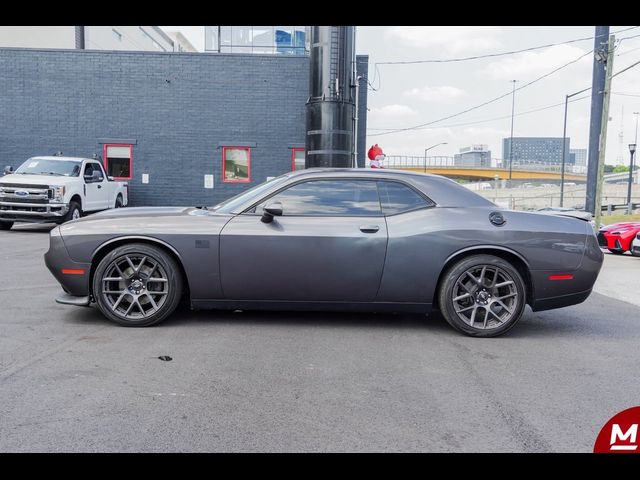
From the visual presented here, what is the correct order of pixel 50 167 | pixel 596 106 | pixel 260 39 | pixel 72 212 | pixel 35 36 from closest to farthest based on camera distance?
pixel 72 212, pixel 50 167, pixel 596 106, pixel 260 39, pixel 35 36

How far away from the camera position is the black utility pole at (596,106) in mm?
19203

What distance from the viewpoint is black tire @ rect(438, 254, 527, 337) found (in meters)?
5.29

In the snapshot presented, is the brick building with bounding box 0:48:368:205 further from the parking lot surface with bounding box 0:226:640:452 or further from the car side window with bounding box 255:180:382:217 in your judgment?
the car side window with bounding box 255:180:382:217

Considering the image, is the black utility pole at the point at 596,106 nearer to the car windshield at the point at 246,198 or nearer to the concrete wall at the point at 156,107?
the concrete wall at the point at 156,107

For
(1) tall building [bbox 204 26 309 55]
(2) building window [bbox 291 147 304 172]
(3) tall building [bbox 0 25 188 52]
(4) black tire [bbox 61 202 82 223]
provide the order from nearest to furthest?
(4) black tire [bbox 61 202 82 223] → (2) building window [bbox 291 147 304 172] → (1) tall building [bbox 204 26 309 55] → (3) tall building [bbox 0 25 188 52]

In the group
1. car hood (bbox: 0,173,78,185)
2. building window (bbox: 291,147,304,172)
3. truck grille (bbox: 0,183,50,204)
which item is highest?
building window (bbox: 291,147,304,172)

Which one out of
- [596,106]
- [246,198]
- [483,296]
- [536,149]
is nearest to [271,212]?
[246,198]

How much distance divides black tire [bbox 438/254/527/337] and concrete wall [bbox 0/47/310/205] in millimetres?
16645

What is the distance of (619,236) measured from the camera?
41.5 ft

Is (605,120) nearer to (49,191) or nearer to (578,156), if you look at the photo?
(49,191)

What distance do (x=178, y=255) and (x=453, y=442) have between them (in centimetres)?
308

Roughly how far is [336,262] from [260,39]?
20.7m

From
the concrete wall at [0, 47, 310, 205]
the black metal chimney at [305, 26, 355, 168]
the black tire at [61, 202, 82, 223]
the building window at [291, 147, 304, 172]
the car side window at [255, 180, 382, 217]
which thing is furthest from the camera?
the building window at [291, 147, 304, 172]

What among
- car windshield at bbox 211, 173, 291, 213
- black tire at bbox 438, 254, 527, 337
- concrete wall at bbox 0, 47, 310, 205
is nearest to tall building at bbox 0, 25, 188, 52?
concrete wall at bbox 0, 47, 310, 205
